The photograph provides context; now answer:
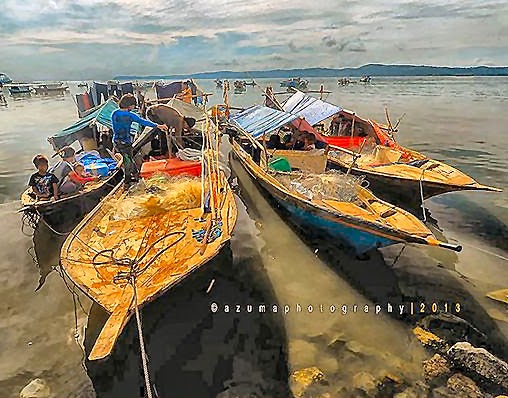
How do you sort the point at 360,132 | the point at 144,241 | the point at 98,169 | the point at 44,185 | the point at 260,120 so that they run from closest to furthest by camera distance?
the point at 144,241, the point at 44,185, the point at 98,169, the point at 260,120, the point at 360,132

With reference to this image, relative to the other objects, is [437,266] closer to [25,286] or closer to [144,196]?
[144,196]

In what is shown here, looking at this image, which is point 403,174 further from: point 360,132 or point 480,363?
point 480,363

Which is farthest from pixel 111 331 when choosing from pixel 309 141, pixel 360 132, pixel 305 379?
pixel 360 132

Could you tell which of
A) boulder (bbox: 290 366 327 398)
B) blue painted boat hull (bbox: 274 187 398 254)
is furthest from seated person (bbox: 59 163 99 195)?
boulder (bbox: 290 366 327 398)

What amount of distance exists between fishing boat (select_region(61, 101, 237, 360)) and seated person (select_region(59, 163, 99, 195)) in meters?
1.12

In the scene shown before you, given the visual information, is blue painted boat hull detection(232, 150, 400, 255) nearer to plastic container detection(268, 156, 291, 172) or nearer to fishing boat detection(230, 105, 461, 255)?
fishing boat detection(230, 105, 461, 255)

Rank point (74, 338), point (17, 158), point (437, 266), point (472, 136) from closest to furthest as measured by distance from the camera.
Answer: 1. point (74, 338)
2. point (437, 266)
3. point (17, 158)
4. point (472, 136)

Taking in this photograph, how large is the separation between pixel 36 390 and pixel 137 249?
232cm

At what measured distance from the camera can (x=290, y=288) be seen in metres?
7.80

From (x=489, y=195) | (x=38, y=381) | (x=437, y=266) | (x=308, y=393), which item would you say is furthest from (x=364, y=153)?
(x=38, y=381)

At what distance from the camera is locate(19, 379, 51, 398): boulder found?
5293 millimetres

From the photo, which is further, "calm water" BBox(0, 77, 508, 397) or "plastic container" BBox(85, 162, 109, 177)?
"plastic container" BBox(85, 162, 109, 177)

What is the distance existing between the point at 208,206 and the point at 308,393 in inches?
146

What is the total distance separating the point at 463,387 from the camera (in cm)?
518
